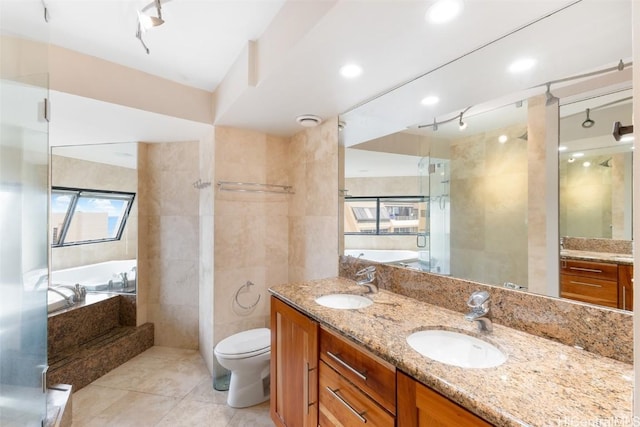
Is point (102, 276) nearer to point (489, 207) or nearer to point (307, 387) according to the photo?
point (307, 387)

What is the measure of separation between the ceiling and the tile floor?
89.0 inches

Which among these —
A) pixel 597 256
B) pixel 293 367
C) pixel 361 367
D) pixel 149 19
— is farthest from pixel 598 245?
pixel 149 19

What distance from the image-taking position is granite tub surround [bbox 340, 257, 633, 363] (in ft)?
2.91

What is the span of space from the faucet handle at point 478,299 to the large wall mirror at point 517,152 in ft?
0.33

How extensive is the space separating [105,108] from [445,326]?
2.62 m

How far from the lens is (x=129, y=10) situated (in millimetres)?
1445

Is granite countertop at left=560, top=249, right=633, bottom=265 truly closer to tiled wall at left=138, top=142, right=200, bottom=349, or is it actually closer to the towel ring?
the towel ring

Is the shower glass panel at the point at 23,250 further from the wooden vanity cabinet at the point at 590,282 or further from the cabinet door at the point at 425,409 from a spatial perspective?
the wooden vanity cabinet at the point at 590,282

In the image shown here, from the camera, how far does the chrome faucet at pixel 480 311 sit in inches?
43.4

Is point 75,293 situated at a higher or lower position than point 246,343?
higher

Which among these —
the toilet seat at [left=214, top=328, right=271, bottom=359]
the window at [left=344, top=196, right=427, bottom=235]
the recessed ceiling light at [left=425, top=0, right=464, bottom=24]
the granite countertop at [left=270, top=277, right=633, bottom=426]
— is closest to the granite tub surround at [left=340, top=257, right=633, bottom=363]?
the granite countertop at [left=270, top=277, right=633, bottom=426]

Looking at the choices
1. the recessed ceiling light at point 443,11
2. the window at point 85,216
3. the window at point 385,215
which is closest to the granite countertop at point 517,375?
the window at point 385,215

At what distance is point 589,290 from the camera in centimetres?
102

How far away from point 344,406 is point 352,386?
12cm
